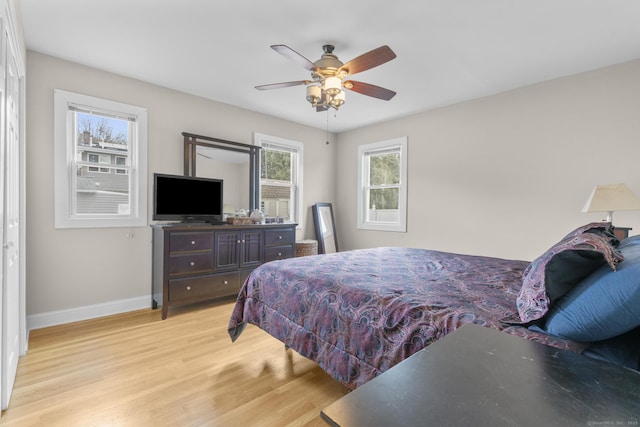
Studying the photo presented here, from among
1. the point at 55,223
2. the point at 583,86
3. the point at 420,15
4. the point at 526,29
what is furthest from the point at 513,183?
the point at 55,223

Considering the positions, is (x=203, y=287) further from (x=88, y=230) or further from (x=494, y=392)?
(x=494, y=392)

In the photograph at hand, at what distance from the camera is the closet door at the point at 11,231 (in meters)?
1.73

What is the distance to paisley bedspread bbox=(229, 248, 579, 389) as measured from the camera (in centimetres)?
131

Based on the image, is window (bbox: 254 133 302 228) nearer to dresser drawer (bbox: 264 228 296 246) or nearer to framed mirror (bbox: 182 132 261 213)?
framed mirror (bbox: 182 132 261 213)

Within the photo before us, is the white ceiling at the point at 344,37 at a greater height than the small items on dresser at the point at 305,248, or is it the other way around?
the white ceiling at the point at 344,37

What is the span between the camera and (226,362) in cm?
227

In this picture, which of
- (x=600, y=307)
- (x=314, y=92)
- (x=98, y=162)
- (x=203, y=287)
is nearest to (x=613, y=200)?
(x=600, y=307)

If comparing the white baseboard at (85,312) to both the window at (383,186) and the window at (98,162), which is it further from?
the window at (383,186)

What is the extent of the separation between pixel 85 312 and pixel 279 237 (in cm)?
220

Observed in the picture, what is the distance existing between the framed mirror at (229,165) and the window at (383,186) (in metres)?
1.85

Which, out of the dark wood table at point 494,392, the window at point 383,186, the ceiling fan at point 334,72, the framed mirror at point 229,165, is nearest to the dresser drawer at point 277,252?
the framed mirror at point 229,165

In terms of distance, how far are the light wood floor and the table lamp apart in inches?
103

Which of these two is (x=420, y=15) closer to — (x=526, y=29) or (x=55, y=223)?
(x=526, y=29)

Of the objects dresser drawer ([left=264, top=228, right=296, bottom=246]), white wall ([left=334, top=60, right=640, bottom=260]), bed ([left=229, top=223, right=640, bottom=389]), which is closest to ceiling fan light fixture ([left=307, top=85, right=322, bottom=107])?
bed ([left=229, top=223, right=640, bottom=389])
